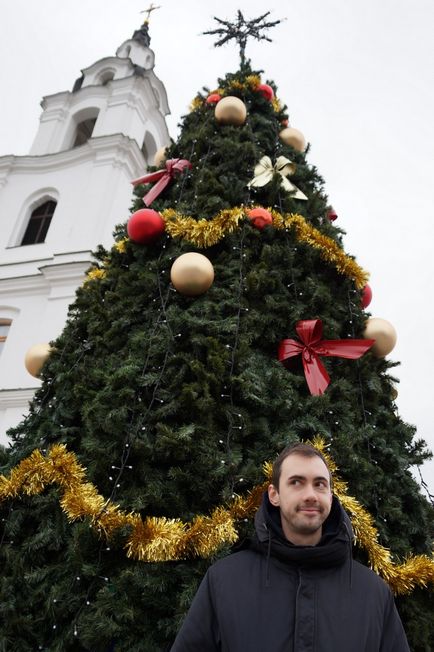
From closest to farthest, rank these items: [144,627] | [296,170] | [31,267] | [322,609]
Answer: [322,609] < [144,627] < [296,170] < [31,267]

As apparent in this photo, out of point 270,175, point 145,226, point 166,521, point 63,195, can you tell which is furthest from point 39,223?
point 166,521

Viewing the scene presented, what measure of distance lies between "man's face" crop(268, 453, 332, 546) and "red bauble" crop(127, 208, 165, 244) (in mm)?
2411

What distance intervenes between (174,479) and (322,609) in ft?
3.77

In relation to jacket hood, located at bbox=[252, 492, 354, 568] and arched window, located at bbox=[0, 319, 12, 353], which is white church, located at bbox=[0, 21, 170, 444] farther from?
jacket hood, located at bbox=[252, 492, 354, 568]

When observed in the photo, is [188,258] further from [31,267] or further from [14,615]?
[31,267]

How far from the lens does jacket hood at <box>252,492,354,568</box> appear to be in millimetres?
1757

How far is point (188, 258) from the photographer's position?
3410 millimetres

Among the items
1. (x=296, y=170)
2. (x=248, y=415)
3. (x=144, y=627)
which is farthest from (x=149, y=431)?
(x=296, y=170)

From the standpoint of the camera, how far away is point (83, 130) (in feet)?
57.3

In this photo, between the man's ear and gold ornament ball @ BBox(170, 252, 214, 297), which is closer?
the man's ear

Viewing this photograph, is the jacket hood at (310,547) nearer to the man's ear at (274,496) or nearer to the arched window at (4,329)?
the man's ear at (274,496)

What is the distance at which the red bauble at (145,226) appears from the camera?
387cm

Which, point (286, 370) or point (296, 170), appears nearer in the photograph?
point (286, 370)

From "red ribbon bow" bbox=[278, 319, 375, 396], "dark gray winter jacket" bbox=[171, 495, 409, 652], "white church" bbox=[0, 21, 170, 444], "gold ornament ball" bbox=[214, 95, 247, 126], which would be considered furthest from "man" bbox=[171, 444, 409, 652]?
"white church" bbox=[0, 21, 170, 444]
